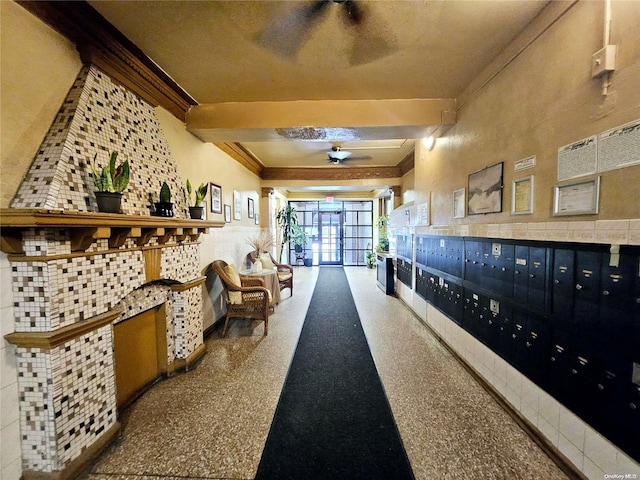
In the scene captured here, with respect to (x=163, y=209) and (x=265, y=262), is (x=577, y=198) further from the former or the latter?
(x=265, y=262)

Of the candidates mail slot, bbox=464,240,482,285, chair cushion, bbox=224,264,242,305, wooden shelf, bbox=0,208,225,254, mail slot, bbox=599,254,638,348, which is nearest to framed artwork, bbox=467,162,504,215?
mail slot, bbox=464,240,482,285

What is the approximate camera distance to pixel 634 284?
3.49ft

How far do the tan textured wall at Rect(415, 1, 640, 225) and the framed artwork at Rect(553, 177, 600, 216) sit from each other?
0.03 meters

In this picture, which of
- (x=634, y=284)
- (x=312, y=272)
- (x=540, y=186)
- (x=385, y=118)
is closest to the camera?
(x=634, y=284)

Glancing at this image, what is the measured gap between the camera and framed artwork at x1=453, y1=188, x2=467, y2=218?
7.81ft

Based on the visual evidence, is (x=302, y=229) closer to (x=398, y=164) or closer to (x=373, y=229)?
(x=373, y=229)

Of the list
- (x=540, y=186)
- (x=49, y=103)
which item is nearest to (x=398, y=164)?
(x=540, y=186)

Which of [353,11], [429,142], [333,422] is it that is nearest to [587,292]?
[333,422]

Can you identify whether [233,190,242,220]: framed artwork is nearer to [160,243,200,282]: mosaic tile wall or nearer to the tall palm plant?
[160,243,200,282]: mosaic tile wall

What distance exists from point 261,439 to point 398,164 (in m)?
5.17

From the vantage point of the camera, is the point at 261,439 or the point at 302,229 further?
the point at 302,229

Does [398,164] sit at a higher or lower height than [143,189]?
higher

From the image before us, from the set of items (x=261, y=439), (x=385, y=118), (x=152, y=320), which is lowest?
(x=261, y=439)

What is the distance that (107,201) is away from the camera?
138 centimetres
